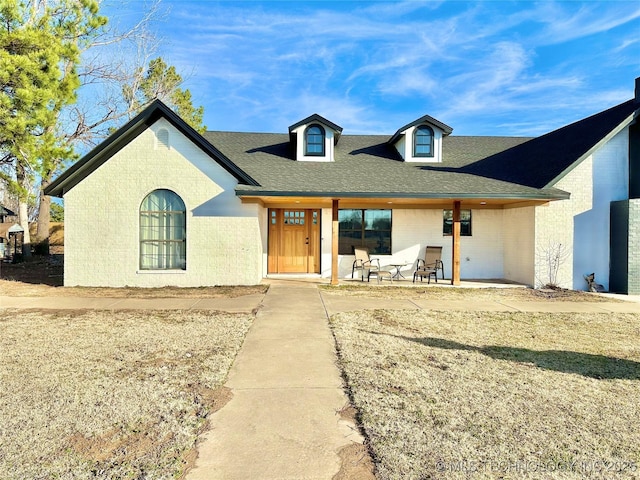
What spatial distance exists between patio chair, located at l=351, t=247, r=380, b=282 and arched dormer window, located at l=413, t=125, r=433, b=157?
4243 millimetres

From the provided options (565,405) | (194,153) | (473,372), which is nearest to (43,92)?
(194,153)

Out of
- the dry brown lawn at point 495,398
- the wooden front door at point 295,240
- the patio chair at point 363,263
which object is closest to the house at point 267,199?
the wooden front door at point 295,240

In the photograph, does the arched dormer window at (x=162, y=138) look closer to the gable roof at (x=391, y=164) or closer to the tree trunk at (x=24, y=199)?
the gable roof at (x=391, y=164)

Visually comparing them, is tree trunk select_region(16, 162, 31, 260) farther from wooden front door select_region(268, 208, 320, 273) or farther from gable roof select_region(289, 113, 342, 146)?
gable roof select_region(289, 113, 342, 146)

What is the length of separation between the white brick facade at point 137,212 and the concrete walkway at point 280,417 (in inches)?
226

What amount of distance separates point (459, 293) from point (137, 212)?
9597 millimetres

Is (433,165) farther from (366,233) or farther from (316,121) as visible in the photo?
(316,121)

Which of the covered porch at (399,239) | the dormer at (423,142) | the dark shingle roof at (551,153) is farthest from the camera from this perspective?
the dormer at (423,142)

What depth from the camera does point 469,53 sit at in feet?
48.8

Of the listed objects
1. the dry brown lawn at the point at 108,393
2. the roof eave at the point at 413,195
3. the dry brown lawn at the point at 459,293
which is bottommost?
the dry brown lawn at the point at 108,393

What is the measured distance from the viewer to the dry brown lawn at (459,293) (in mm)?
9641

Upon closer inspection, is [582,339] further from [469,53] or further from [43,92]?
[43,92]

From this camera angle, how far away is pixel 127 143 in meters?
10.7

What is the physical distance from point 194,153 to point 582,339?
1020 centimetres
